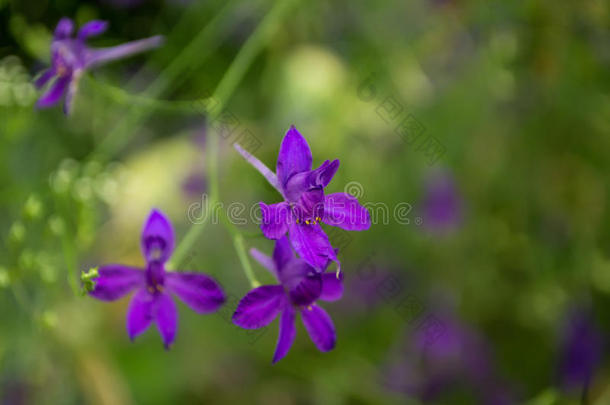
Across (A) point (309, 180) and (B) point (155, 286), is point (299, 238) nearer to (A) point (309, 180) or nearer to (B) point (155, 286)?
(A) point (309, 180)

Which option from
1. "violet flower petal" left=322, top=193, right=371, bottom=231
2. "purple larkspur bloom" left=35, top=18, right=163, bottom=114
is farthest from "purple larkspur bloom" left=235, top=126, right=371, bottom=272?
"purple larkspur bloom" left=35, top=18, right=163, bottom=114

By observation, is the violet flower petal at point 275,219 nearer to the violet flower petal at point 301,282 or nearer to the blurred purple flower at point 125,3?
the violet flower petal at point 301,282

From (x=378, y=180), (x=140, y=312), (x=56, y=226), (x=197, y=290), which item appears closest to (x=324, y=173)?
(x=197, y=290)

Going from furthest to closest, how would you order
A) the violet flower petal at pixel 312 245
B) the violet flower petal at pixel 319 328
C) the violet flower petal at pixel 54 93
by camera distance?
the violet flower petal at pixel 54 93 → the violet flower petal at pixel 319 328 → the violet flower petal at pixel 312 245

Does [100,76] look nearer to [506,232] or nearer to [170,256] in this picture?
[170,256]

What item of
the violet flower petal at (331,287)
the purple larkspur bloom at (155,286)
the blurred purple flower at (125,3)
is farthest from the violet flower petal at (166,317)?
the blurred purple flower at (125,3)

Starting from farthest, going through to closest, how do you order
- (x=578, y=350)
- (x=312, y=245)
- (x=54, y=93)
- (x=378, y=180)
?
(x=378, y=180), (x=578, y=350), (x=54, y=93), (x=312, y=245)
